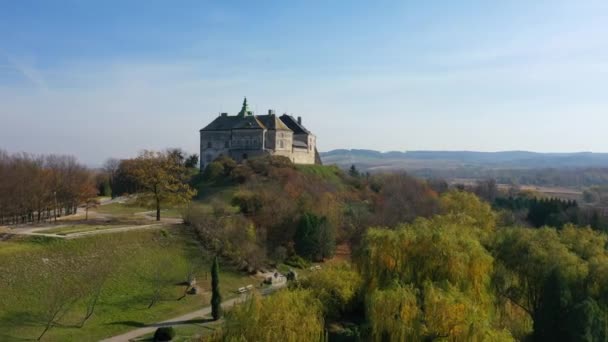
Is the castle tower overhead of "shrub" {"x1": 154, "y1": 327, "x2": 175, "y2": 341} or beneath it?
overhead

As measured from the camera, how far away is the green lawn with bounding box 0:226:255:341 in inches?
882

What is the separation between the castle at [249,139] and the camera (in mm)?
66312

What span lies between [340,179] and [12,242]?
4545 cm

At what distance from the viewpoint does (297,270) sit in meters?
36.1

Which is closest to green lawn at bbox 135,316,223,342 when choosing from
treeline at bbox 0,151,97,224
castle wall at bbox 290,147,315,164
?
treeline at bbox 0,151,97,224

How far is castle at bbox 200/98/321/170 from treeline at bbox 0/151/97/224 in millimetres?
26590

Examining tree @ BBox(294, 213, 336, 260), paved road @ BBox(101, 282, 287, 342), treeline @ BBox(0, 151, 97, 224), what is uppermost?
treeline @ BBox(0, 151, 97, 224)

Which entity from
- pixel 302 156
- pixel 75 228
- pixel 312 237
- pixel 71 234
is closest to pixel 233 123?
pixel 302 156

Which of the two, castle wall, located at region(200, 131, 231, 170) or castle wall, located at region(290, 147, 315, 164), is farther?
castle wall, located at region(290, 147, 315, 164)

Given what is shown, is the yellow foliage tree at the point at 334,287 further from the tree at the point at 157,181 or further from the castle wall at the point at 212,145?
the castle wall at the point at 212,145

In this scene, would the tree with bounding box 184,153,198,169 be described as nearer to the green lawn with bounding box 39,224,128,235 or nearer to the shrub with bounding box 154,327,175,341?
the green lawn with bounding box 39,224,128,235

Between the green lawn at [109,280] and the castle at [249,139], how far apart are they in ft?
104

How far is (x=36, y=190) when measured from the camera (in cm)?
3531

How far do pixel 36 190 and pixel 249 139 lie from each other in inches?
1330
